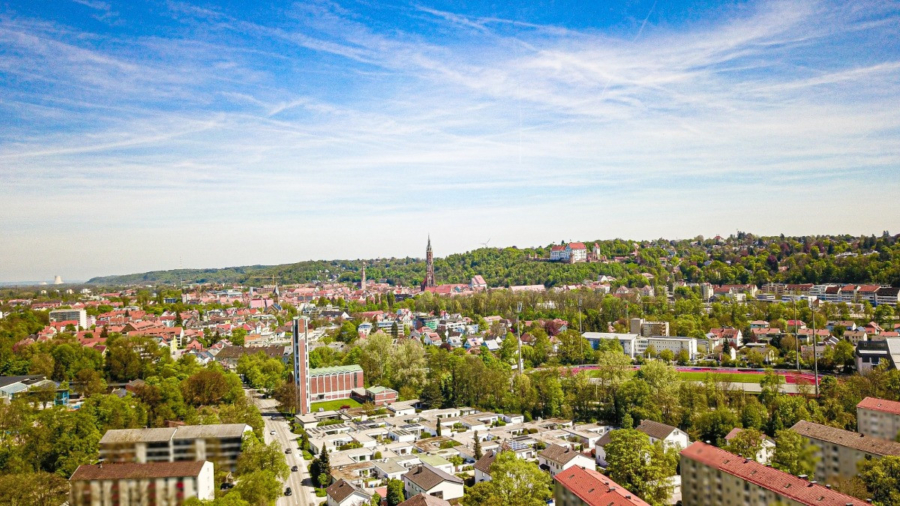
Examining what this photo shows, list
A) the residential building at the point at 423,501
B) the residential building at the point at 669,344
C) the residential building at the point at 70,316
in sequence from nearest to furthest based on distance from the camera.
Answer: the residential building at the point at 423,501
the residential building at the point at 669,344
the residential building at the point at 70,316

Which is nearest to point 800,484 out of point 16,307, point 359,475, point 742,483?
point 742,483

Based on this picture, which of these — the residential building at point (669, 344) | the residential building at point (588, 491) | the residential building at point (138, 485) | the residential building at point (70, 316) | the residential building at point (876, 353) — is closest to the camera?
the residential building at point (138, 485)

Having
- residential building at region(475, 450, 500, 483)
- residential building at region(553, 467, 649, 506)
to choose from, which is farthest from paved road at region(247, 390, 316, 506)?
residential building at region(553, 467, 649, 506)

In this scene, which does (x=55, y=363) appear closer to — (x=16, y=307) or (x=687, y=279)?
(x=16, y=307)

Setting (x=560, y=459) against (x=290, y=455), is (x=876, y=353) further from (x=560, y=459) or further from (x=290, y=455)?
(x=290, y=455)

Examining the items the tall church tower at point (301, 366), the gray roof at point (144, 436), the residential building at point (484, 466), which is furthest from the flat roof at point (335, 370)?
the gray roof at point (144, 436)

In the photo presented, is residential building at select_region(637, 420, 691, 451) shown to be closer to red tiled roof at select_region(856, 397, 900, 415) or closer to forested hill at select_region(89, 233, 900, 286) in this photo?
red tiled roof at select_region(856, 397, 900, 415)

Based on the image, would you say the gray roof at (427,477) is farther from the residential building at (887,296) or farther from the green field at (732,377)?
the residential building at (887,296)
